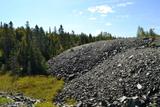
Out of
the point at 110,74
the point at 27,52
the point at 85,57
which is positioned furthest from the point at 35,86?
the point at 27,52

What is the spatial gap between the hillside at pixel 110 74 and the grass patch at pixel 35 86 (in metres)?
2.39

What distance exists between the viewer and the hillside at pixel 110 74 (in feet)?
184

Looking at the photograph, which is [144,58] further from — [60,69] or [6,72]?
[6,72]

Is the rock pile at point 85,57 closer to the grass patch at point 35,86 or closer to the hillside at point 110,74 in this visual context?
the hillside at point 110,74

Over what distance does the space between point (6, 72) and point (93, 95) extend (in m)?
60.6

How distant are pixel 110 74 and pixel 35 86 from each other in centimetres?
2450

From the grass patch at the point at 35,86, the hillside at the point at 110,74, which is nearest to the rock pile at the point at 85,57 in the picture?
the hillside at the point at 110,74

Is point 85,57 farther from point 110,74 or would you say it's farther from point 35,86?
point 110,74

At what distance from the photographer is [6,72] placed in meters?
119

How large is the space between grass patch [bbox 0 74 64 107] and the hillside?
2.39 meters

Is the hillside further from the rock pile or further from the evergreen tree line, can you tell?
the evergreen tree line

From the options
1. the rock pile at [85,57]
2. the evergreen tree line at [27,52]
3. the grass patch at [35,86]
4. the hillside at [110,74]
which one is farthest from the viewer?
the evergreen tree line at [27,52]

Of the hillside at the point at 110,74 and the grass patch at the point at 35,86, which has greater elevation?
the hillside at the point at 110,74

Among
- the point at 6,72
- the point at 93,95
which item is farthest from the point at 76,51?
the point at 93,95
